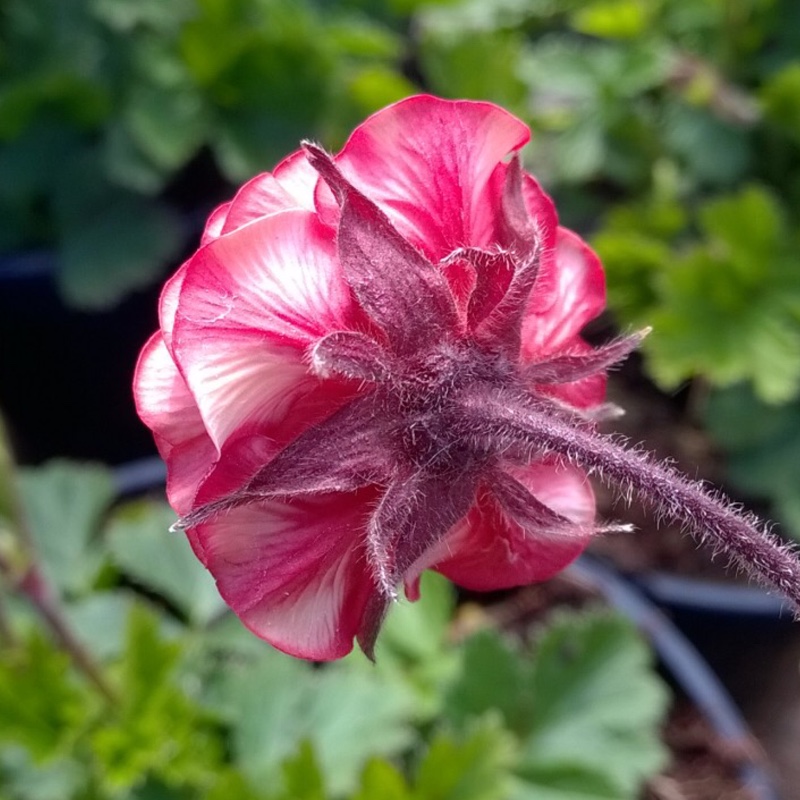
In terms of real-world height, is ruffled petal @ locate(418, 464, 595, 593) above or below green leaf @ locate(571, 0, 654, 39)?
above

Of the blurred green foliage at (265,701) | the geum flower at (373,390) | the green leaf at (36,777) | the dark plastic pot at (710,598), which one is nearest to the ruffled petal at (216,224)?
the geum flower at (373,390)

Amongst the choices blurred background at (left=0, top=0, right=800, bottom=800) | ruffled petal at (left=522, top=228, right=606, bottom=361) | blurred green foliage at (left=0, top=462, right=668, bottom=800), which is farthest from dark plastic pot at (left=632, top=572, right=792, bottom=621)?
ruffled petal at (left=522, top=228, right=606, bottom=361)

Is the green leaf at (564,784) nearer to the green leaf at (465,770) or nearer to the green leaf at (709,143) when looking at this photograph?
the green leaf at (465,770)

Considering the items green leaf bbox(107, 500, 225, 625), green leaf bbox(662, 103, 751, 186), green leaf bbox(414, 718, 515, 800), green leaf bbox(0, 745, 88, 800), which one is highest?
green leaf bbox(662, 103, 751, 186)

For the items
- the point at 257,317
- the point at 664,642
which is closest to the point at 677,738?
the point at 664,642

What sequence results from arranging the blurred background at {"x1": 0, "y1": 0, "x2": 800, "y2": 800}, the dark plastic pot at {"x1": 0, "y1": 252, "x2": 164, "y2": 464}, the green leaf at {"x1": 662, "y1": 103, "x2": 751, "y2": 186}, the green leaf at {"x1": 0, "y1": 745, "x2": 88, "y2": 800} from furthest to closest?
1. the dark plastic pot at {"x1": 0, "y1": 252, "x2": 164, "y2": 464}
2. the green leaf at {"x1": 662, "y1": 103, "x2": 751, "y2": 186}
3. the blurred background at {"x1": 0, "y1": 0, "x2": 800, "y2": 800}
4. the green leaf at {"x1": 0, "y1": 745, "x2": 88, "y2": 800}

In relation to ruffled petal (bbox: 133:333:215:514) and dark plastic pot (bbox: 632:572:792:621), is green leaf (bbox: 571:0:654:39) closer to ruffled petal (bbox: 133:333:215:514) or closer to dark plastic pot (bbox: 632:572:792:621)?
dark plastic pot (bbox: 632:572:792:621)
